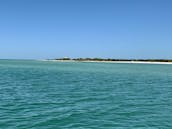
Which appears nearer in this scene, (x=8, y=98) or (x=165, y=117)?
(x=165, y=117)

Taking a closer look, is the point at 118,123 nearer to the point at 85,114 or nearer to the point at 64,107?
the point at 85,114

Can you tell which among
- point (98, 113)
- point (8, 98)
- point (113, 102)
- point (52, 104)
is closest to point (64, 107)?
point (52, 104)

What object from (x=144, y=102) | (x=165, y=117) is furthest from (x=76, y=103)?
(x=165, y=117)

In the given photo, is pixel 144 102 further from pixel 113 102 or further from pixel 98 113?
pixel 98 113

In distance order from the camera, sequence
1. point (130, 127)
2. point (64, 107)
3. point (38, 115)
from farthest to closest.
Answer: point (64, 107) → point (38, 115) → point (130, 127)

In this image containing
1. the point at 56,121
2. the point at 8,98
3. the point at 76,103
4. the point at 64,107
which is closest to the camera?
the point at 56,121

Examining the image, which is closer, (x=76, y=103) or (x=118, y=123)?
(x=118, y=123)

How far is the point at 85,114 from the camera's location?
15000 mm

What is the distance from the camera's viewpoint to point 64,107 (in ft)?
55.6

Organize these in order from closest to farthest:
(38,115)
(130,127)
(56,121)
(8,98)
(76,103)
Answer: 1. (130,127)
2. (56,121)
3. (38,115)
4. (76,103)
5. (8,98)

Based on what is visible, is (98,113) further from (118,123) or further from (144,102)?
(144,102)

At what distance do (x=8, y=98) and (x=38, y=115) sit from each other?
628 centimetres

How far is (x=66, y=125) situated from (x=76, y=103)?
220 inches

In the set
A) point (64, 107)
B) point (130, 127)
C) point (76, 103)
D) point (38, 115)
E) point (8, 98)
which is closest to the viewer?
point (130, 127)
